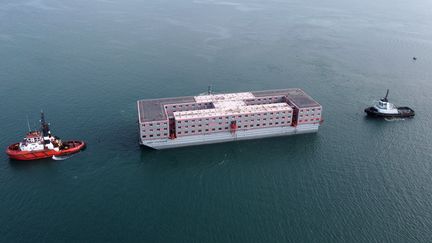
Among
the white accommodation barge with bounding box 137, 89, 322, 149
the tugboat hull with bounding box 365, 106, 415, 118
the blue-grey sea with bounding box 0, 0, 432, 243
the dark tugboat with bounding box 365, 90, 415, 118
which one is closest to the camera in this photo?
the blue-grey sea with bounding box 0, 0, 432, 243

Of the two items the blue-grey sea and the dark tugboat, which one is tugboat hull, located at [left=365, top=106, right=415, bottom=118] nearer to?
the dark tugboat

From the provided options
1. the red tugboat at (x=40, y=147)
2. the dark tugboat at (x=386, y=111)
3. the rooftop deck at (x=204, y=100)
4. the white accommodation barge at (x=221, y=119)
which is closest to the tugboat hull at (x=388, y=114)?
the dark tugboat at (x=386, y=111)

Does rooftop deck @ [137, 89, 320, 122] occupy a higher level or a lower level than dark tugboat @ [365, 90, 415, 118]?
higher

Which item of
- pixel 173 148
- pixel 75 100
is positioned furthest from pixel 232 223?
pixel 75 100

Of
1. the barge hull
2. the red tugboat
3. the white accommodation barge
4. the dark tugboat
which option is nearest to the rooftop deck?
the white accommodation barge

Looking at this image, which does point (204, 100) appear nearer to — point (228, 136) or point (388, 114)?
point (228, 136)

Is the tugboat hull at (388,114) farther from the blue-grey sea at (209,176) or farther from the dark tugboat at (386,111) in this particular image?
the blue-grey sea at (209,176)
